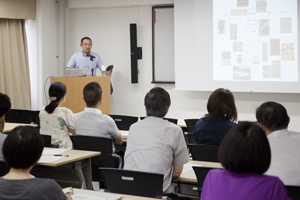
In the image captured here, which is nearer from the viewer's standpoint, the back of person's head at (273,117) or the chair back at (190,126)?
the back of person's head at (273,117)

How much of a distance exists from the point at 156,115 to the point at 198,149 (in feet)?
1.90

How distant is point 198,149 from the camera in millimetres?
3029

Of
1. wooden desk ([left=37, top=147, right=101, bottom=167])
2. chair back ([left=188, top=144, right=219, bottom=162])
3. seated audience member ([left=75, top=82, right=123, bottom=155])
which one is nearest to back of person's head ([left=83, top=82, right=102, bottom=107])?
seated audience member ([left=75, top=82, right=123, bottom=155])

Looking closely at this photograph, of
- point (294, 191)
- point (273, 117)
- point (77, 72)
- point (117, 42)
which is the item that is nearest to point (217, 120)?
point (273, 117)

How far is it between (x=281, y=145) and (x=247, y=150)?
3.16ft

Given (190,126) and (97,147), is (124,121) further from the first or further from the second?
(97,147)

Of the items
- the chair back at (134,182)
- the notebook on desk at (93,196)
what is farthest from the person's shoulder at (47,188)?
the chair back at (134,182)

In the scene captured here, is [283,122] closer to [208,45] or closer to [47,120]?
[47,120]

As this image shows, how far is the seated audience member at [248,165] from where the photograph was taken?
1.44 meters

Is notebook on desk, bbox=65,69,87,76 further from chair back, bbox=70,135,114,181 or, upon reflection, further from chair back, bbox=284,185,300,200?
chair back, bbox=284,185,300,200

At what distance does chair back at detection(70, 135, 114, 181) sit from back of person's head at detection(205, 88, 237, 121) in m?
0.96

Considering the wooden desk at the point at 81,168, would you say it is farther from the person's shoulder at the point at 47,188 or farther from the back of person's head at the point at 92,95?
the person's shoulder at the point at 47,188

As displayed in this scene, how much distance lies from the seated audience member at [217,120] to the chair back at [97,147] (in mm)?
822

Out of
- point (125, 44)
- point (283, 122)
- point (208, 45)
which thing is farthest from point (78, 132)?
point (125, 44)
